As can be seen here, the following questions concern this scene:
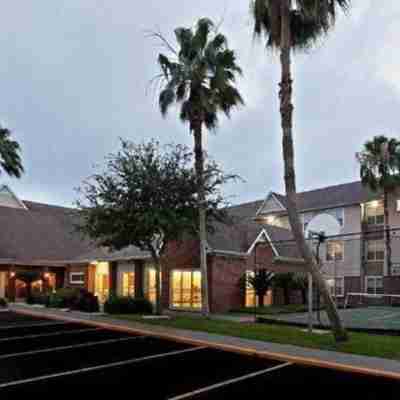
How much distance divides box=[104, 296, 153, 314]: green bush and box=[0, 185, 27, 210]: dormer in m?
22.9

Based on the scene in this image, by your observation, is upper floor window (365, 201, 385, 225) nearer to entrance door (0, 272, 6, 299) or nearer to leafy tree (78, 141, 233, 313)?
leafy tree (78, 141, 233, 313)

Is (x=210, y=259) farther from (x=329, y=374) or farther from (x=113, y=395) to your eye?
(x=113, y=395)

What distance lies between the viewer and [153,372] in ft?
31.8

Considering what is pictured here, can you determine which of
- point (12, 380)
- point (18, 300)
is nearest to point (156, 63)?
point (12, 380)

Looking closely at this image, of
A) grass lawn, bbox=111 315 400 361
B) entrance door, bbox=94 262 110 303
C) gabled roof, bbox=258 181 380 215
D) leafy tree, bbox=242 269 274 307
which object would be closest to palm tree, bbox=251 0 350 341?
grass lawn, bbox=111 315 400 361

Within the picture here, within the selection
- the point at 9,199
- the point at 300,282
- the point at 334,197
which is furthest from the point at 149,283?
the point at 9,199

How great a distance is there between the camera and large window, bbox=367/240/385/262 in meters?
36.4

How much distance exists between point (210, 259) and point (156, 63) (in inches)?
395

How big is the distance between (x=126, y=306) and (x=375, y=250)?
73.1ft

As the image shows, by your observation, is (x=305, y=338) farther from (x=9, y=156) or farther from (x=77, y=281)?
(x=9, y=156)

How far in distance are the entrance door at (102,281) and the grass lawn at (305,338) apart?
489 inches

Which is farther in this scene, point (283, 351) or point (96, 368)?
point (283, 351)

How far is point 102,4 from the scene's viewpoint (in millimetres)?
18484

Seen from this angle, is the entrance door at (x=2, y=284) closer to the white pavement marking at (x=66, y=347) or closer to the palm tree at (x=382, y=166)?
the white pavement marking at (x=66, y=347)
